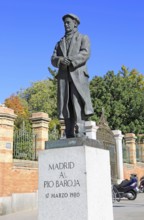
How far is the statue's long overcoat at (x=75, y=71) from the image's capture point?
6.18 metres

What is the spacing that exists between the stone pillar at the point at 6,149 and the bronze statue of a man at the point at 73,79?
21.4ft

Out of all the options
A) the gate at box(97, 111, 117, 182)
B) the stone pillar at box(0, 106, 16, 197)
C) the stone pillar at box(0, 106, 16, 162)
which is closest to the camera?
the stone pillar at box(0, 106, 16, 197)

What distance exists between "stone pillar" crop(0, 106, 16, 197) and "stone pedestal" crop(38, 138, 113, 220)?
21.5 feet

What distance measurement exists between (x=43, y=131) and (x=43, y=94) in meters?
31.9

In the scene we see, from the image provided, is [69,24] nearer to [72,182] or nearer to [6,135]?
[72,182]

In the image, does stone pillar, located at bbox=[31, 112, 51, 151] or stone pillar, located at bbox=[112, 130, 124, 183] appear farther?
stone pillar, located at bbox=[112, 130, 124, 183]

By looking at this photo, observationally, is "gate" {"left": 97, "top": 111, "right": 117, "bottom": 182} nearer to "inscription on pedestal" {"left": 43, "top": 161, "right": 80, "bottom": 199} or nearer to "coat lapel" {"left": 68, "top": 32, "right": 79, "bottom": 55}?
"coat lapel" {"left": 68, "top": 32, "right": 79, "bottom": 55}

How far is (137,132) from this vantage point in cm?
2806

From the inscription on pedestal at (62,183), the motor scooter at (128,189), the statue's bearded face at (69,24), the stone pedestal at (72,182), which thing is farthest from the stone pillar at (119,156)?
the statue's bearded face at (69,24)

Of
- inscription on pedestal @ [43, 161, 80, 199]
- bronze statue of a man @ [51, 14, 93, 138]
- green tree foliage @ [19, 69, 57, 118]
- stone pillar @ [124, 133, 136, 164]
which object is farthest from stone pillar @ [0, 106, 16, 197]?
green tree foliage @ [19, 69, 57, 118]

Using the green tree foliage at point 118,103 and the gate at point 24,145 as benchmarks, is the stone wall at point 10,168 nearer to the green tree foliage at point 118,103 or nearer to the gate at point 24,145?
the gate at point 24,145

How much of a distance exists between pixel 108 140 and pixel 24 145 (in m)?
7.04

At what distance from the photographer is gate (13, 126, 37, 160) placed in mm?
13593

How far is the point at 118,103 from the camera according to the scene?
93.5 feet
